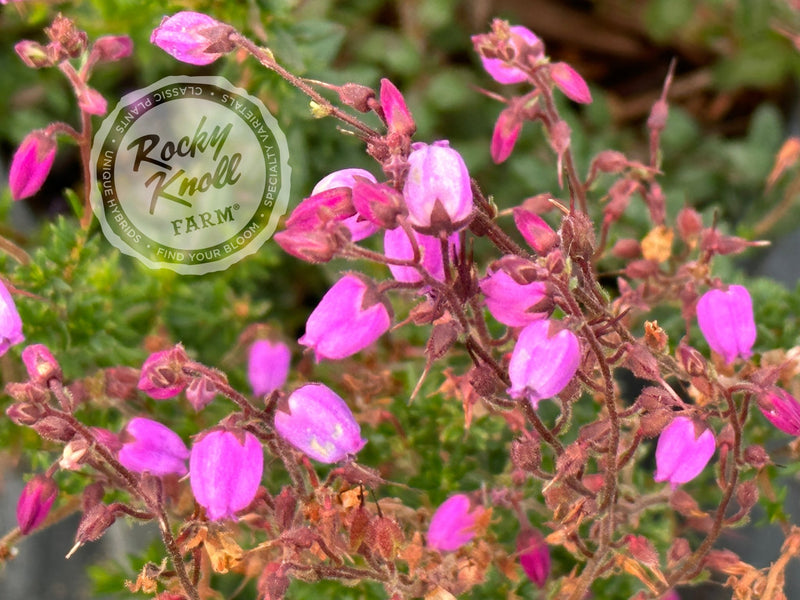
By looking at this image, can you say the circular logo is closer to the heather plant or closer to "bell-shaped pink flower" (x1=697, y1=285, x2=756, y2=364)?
the heather plant

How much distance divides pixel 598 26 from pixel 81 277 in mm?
1873

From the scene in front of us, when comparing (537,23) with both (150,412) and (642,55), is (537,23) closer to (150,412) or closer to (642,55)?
(642,55)

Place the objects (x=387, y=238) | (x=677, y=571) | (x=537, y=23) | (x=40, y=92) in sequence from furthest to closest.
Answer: (x=537, y=23) < (x=40, y=92) < (x=677, y=571) < (x=387, y=238)

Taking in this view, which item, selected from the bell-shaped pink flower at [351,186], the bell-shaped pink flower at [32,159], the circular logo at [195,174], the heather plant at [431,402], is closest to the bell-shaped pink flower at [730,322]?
the heather plant at [431,402]

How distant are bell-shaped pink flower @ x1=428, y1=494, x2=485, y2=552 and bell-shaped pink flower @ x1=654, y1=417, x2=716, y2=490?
0.30 meters

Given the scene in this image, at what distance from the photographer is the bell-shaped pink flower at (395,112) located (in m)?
1.00

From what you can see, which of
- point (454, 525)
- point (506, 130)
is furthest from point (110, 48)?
point (454, 525)

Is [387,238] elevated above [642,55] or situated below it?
above

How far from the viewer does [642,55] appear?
9.67ft

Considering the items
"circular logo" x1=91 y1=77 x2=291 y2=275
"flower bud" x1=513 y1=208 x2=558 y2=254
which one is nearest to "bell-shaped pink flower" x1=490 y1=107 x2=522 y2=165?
"flower bud" x1=513 y1=208 x2=558 y2=254

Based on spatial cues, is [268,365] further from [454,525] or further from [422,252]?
[422,252]

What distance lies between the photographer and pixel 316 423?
3.58 ft

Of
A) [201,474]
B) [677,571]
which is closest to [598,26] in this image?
[677,571]

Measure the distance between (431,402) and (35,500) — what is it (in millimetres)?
668
